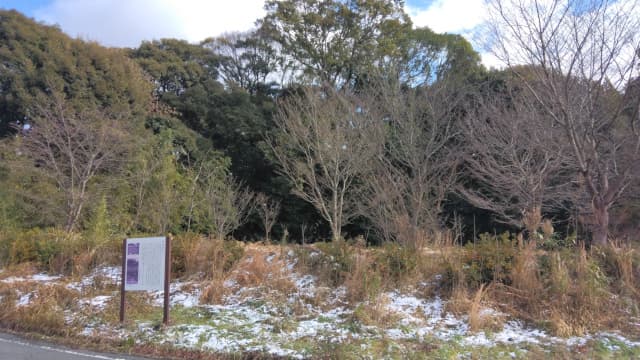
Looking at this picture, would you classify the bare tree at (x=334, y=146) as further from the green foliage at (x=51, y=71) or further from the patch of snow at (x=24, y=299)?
the patch of snow at (x=24, y=299)

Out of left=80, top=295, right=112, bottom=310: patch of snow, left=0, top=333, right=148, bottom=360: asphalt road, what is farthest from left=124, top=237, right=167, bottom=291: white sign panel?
left=0, top=333, right=148, bottom=360: asphalt road

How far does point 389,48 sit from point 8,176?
1874cm

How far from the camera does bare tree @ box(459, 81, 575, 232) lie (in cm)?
1376

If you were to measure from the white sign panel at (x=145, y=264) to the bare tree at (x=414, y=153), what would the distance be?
32.7 ft

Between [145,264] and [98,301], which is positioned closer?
[145,264]

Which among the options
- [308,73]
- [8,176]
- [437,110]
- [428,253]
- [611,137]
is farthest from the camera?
[308,73]

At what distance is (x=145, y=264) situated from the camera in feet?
25.2

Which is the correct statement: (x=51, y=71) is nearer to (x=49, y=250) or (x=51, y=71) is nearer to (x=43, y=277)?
(x=49, y=250)

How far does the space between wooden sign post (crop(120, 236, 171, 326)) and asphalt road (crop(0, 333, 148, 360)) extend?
1.12m

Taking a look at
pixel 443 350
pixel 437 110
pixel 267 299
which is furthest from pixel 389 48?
pixel 443 350

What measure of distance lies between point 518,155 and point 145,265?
12.8 meters

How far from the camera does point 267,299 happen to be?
812cm

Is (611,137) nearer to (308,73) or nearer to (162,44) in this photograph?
(308,73)

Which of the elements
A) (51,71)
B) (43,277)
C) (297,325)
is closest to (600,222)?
(297,325)
